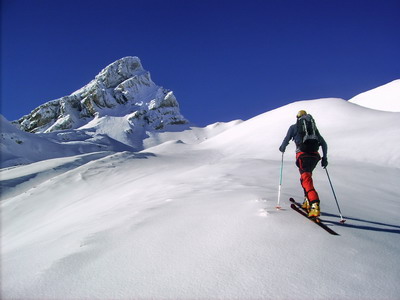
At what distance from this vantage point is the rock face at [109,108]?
103 metres

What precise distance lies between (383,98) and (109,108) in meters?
104

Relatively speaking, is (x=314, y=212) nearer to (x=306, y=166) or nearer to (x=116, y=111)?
(x=306, y=166)

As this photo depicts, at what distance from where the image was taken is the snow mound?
36716 millimetres

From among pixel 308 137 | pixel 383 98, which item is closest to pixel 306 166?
pixel 308 137

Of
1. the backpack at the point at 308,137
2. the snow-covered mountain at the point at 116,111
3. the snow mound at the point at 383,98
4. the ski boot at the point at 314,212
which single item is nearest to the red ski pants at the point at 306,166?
the backpack at the point at 308,137

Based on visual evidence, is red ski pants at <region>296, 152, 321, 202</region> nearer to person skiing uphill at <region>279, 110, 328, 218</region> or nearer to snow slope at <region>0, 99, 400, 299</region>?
person skiing uphill at <region>279, 110, 328, 218</region>


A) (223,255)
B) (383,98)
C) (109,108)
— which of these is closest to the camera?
(223,255)

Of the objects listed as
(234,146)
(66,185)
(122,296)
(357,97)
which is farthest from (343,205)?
(357,97)

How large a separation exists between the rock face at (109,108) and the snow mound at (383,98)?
75.5 m

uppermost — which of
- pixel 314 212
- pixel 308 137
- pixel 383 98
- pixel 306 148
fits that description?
pixel 383 98

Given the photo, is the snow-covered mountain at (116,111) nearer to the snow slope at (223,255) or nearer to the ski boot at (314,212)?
the snow slope at (223,255)

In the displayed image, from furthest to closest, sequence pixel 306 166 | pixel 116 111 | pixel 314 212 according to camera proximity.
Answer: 1. pixel 116 111
2. pixel 306 166
3. pixel 314 212

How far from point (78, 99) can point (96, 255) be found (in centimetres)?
12834

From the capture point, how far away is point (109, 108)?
371 ft
